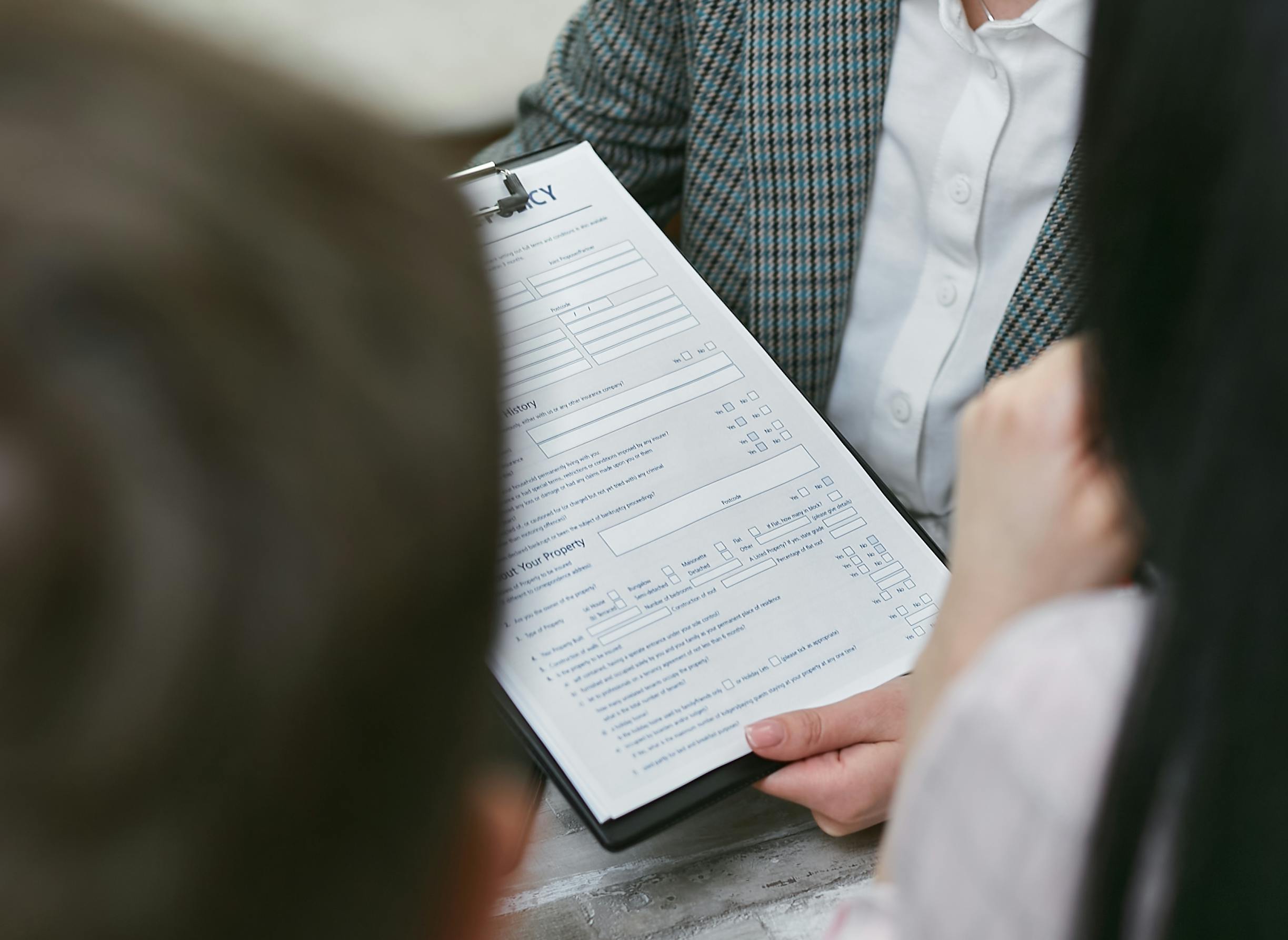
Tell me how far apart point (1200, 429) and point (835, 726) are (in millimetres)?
270

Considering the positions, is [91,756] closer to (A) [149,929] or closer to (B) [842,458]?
(A) [149,929]

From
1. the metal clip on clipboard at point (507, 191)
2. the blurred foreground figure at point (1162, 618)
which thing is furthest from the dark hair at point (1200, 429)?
the metal clip on clipboard at point (507, 191)

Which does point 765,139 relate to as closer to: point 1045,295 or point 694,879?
point 1045,295

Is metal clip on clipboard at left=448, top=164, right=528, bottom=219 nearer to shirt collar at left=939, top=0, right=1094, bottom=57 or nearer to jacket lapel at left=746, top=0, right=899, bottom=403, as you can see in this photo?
jacket lapel at left=746, top=0, right=899, bottom=403

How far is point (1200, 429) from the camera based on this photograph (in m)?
0.27

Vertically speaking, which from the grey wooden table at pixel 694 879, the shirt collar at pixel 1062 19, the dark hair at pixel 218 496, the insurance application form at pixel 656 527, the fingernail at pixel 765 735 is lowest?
the grey wooden table at pixel 694 879

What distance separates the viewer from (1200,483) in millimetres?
267

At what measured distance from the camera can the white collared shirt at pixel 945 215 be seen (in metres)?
0.69

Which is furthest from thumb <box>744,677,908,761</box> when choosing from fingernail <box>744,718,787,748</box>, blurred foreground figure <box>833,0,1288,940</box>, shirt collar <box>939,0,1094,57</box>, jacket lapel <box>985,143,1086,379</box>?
shirt collar <box>939,0,1094,57</box>

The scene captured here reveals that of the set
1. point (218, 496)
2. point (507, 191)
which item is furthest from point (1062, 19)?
point (218, 496)

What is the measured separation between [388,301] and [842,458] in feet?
1.31

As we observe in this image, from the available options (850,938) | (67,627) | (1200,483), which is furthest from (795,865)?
(67,627)

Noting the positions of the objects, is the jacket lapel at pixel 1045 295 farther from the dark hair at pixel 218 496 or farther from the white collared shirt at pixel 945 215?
the dark hair at pixel 218 496

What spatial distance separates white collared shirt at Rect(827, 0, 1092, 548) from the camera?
0.69m
